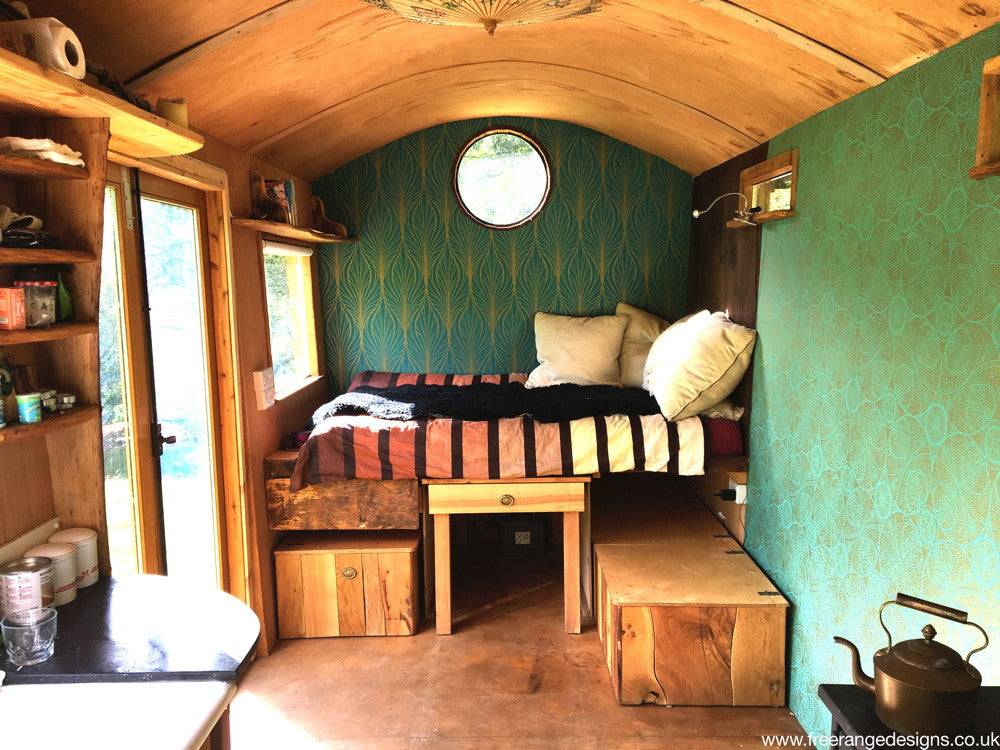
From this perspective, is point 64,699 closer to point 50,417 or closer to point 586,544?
point 50,417

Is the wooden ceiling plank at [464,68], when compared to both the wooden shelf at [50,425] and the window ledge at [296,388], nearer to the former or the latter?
the window ledge at [296,388]

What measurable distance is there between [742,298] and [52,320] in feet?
8.77

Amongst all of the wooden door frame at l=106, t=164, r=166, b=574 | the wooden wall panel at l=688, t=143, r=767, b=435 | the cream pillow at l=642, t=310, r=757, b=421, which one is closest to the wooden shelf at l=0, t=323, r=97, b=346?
the wooden door frame at l=106, t=164, r=166, b=574

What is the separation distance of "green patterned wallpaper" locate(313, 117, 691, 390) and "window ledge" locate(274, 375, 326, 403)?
268 mm

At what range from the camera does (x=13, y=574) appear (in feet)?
5.19

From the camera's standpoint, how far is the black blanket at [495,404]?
3236 millimetres

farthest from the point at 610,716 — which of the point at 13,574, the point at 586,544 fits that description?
the point at 13,574

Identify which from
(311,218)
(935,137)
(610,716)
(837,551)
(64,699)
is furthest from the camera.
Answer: (311,218)

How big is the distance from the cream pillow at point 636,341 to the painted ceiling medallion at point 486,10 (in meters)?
2.65

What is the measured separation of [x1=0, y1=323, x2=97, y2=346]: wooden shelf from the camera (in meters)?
1.48

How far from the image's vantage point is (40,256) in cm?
154

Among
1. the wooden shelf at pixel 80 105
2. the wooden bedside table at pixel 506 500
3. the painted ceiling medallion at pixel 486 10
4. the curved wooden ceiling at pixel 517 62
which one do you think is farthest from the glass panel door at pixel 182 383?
the painted ceiling medallion at pixel 486 10

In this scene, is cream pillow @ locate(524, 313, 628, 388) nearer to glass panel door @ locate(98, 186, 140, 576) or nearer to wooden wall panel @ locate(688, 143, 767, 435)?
wooden wall panel @ locate(688, 143, 767, 435)

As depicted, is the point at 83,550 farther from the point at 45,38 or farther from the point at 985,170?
the point at 985,170
